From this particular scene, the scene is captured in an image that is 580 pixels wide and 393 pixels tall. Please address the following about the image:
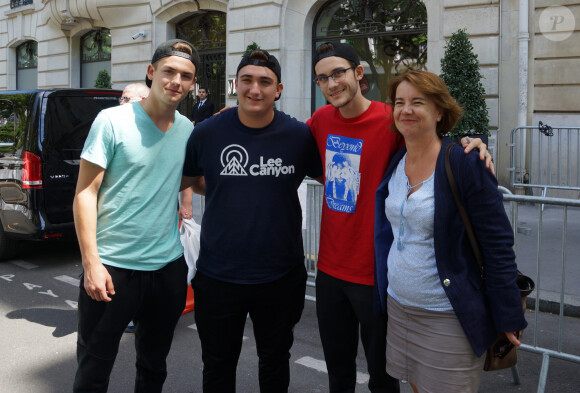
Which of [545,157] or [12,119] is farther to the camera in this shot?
[545,157]

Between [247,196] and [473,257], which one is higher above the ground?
[247,196]

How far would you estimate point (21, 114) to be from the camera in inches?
252


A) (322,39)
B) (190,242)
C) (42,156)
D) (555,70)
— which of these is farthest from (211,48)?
(190,242)

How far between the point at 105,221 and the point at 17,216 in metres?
4.39

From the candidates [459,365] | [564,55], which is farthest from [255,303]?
[564,55]

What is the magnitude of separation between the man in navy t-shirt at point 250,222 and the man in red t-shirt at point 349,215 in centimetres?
17

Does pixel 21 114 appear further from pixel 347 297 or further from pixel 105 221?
pixel 347 297

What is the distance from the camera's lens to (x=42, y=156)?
20.4 feet

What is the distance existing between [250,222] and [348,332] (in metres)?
0.71

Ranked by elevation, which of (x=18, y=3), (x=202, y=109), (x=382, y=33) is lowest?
(x=202, y=109)

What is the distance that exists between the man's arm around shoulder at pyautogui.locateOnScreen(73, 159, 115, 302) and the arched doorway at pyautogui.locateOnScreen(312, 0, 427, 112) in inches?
389

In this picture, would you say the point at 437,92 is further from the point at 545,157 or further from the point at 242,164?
the point at 545,157

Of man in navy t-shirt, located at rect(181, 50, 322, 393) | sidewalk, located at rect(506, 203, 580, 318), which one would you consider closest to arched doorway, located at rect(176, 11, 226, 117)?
sidewalk, located at rect(506, 203, 580, 318)

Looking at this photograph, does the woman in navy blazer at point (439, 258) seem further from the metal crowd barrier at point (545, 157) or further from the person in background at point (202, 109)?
the person in background at point (202, 109)
